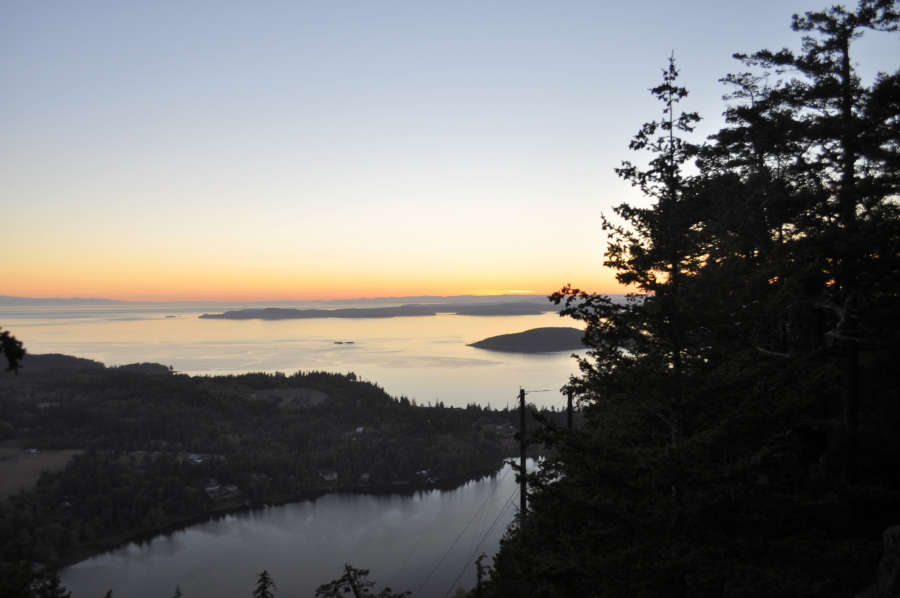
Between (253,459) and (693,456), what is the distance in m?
135

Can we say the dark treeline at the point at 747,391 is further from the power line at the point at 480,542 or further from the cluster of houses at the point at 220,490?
the cluster of houses at the point at 220,490

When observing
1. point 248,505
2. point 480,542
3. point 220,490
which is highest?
point 480,542

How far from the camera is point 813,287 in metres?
14.3

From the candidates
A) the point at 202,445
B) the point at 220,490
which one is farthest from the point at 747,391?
the point at 202,445

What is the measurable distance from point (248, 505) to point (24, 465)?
62.2 metres

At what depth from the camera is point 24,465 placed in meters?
122

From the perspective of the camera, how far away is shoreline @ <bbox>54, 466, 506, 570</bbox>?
8438 cm

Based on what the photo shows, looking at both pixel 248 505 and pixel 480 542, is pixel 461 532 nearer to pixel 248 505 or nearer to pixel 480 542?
pixel 480 542

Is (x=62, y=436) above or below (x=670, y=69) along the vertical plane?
below

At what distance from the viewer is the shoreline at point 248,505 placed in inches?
3322

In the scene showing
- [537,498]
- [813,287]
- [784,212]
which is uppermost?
[784,212]

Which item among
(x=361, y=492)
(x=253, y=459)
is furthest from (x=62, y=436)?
(x=361, y=492)

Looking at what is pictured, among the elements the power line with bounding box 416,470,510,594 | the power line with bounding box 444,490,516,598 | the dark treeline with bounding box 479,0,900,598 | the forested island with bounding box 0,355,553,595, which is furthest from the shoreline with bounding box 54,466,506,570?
the dark treeline with bounding box 479,0,900,598

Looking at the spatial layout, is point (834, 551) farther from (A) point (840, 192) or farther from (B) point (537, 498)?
(A) point (840, 192)
